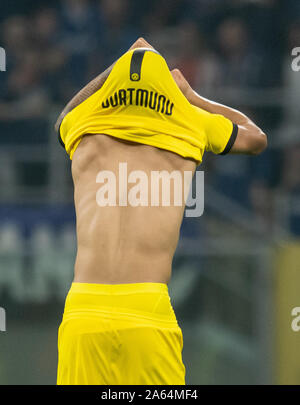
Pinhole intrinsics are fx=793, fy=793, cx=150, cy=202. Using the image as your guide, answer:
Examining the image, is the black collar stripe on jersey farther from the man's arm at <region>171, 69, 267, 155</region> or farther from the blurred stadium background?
the blurred stadium background

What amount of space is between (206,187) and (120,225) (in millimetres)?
3948

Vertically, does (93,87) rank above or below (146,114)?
above

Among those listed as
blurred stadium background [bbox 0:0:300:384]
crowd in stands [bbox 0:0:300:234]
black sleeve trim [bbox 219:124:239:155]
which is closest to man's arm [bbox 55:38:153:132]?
black sleeve trim [bbox 219:124:239:155]

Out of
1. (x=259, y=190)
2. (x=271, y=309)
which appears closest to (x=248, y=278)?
(x=271, y=309)

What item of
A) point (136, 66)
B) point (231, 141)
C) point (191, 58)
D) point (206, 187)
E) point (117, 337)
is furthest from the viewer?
point (191, 58)

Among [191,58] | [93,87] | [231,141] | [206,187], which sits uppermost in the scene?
[191,58]

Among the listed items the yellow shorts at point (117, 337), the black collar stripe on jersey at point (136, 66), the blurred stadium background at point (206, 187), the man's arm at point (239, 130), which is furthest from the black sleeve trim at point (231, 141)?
the blurred stadium background at point (206, 187)

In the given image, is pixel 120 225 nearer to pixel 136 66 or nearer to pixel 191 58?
pixel 136 66

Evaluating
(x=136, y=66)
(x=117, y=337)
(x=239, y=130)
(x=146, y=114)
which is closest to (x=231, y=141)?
(x=239, y=130)

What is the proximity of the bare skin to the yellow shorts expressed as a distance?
0.06 m

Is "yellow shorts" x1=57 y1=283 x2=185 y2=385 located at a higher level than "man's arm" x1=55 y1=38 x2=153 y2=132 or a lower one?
lower

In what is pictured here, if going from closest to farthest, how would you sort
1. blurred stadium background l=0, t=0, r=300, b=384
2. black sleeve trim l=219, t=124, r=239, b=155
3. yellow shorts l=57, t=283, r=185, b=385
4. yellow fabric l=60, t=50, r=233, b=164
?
yellow shorts l=57, t=283, r=185, b=385 < yellow fabric l=60, t=50, r=233, b=164 < black sleeve trim l=219, t=124, r=239, b=155 < blurred stadium background l=0, t=0, r=300, b=384

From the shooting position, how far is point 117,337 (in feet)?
9.71

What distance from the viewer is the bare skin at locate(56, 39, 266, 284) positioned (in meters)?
3.03
